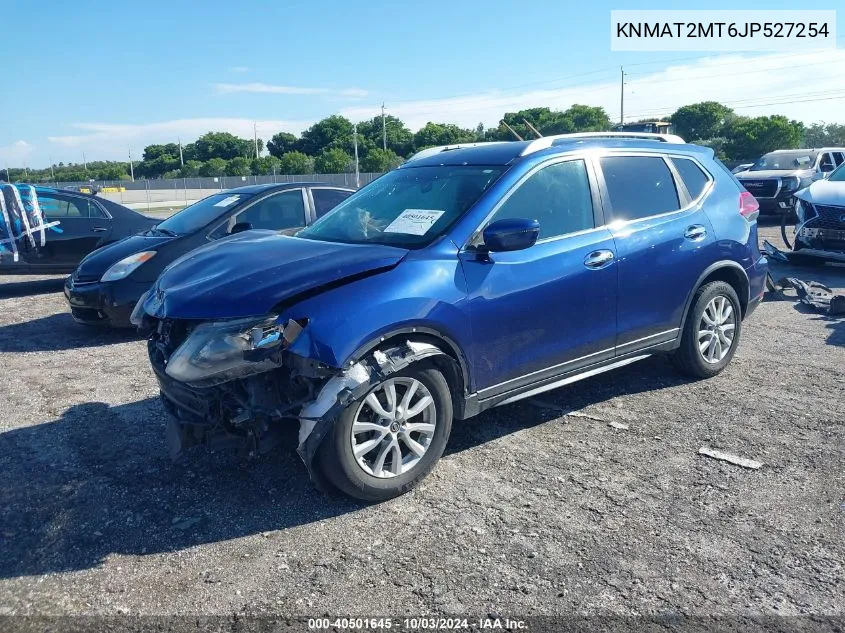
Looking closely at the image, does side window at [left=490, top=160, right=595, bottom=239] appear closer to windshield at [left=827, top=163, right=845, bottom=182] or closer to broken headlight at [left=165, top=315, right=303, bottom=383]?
broken headlight at [left=165, top=315, right=303, bottom=383]

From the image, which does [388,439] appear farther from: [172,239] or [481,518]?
[172,239]

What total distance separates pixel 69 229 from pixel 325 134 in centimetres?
9316

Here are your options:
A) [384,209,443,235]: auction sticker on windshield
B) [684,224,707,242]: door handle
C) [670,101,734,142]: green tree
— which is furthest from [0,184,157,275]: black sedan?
[670,101,734,142]: green tree

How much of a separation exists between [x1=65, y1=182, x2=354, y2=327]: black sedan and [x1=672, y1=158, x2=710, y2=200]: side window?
11.1 feet

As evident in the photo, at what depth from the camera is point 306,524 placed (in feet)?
11.2

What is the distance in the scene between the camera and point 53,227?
9500 mm

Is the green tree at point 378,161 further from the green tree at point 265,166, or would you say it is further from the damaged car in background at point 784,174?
the damaged car in background at point 784,174

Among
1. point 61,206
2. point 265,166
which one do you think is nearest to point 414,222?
point 61,206

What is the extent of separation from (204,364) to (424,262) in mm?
1246

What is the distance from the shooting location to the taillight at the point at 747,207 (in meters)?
5.53

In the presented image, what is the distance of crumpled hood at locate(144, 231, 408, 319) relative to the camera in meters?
3.42

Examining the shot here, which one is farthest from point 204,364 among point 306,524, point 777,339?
point 777,339

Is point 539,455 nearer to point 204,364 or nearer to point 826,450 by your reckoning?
point 826,450

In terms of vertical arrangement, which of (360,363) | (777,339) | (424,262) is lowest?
(777,339)
